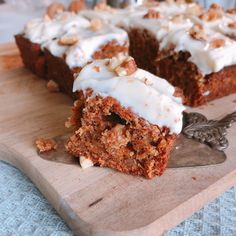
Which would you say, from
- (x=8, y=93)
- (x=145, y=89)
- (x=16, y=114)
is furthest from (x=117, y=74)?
(x=8, y=93)

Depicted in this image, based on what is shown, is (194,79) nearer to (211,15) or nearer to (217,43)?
(217,43)

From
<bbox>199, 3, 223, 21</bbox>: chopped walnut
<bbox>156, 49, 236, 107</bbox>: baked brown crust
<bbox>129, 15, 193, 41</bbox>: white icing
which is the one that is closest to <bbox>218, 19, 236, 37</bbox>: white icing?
<bbox>199, 3, 223, 21</bbox>: chopped walnut

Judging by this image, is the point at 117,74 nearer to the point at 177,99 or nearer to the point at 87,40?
the point at 177,99

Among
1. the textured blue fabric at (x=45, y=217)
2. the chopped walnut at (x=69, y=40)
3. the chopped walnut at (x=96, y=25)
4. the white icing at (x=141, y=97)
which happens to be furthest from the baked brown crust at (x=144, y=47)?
the textured blue fabric at (x=45, y=217)

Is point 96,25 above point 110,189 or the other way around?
above

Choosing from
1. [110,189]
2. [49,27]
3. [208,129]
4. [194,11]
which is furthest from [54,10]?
[110,189]

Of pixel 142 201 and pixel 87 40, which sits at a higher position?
pixel 87 40

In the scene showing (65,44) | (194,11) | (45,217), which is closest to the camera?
(45,217)
